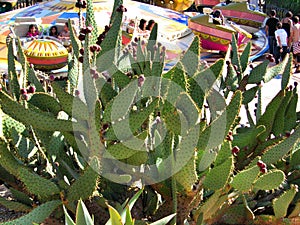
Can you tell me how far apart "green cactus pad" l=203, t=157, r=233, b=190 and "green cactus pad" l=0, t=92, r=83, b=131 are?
2.21 ft

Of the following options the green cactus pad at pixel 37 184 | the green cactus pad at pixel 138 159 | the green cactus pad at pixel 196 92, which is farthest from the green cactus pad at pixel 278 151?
the green cactus pad at pixel 37 184

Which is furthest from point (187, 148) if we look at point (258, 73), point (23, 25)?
point (23, 25)

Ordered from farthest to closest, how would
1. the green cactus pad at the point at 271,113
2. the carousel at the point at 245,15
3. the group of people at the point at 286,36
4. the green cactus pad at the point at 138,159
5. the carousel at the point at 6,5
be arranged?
1. the carousel at the point at 6,5
2. the carousel at the point at 245,15
3. the group of people at the point at 286,36
4. the green cactus pad at the point at 271,113
5. the green cactus pad at the point at 138,159

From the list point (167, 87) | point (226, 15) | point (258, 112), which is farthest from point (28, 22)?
point (167, 87)

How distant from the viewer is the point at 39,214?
2.36 metres

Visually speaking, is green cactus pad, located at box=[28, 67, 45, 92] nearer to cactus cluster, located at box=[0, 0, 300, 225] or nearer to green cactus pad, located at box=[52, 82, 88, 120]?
cactus cluster, located at box=[0, 0, 300, 225]

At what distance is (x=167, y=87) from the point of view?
8.55ft

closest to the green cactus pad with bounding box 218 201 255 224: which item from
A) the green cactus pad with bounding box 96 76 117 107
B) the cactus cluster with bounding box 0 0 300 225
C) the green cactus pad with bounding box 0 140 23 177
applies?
the cactus cluster with bounding box 0 0 300 225

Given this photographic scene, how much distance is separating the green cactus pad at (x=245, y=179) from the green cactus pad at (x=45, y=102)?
1016 mm

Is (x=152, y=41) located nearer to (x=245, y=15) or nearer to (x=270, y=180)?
(x=270, y=180)

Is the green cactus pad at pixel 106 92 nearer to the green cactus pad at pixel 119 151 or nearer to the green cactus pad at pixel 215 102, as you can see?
the green cactus pad at pixel 119 151

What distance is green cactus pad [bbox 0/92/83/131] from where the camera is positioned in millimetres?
2348

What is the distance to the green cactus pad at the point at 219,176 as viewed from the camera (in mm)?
2428

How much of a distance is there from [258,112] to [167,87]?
4.55 feet
